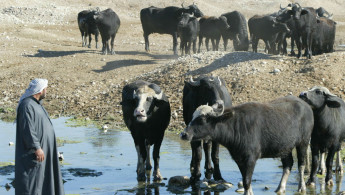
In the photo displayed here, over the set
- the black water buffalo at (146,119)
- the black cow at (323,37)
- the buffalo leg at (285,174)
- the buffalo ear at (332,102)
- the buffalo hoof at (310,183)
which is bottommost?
the buffalo hoof at (310,183)

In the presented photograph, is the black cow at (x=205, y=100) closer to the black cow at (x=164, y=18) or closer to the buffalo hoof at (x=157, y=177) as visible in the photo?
the buffalo hoof at (x=157, y=177)

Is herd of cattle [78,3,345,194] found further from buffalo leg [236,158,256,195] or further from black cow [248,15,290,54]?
black cow [248,15,290,54]

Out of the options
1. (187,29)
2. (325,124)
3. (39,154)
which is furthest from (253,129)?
(187,29)

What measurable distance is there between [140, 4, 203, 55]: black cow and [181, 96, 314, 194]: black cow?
17.9 metres

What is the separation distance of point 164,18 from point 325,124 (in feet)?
61.2

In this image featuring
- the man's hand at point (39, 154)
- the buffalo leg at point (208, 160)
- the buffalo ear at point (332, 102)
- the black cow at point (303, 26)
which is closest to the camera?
the man's hand at point (39, 154)

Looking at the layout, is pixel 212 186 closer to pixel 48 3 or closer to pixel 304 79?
pixel 304 79

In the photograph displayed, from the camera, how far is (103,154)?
13.1 meters

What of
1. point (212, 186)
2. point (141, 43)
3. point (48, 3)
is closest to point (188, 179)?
point (212, 186)

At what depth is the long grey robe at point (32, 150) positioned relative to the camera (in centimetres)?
783

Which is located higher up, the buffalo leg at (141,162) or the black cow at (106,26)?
the black cow at (106,26)

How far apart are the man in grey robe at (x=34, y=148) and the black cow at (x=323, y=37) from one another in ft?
48.0

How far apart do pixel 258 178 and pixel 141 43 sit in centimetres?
2226

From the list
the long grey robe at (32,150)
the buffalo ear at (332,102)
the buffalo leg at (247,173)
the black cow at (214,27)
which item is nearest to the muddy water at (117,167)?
the buffalo leg at (247,173)
